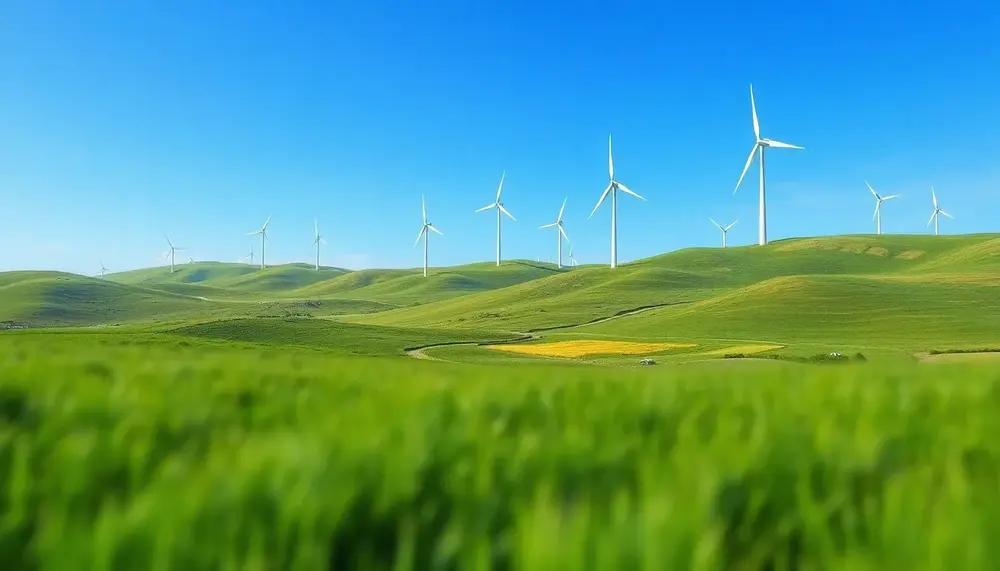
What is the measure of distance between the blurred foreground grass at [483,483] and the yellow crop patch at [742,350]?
3079 inches

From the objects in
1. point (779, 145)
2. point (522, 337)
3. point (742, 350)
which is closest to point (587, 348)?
point (742, 350)

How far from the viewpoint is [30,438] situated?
124 inches

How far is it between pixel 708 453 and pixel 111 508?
2.47 m

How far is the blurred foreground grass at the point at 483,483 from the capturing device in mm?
1916

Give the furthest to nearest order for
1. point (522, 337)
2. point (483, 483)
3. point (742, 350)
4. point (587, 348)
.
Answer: point (522, 337) → point (587, 348) → point (742, 350) → point (483, 483)

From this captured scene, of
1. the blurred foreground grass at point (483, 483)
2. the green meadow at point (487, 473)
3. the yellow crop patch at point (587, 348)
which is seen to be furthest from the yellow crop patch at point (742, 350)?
the blurred foreground grass at point (483, 483)

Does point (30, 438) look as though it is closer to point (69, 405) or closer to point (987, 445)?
point (69, 405)

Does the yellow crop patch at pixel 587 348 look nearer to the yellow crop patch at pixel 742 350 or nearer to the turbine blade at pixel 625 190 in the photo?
the yellow crop patch at pixel 742 350

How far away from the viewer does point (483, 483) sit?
2.65 m

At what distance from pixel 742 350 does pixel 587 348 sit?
2087 centimetres

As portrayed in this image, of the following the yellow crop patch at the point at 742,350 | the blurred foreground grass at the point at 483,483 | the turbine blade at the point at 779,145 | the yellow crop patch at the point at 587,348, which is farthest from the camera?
the turbine blade at the point at 779,145

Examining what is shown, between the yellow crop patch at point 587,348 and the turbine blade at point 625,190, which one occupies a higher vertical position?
the turbine blade at point 625,190

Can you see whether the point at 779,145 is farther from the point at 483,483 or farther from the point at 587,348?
the point at 483,483

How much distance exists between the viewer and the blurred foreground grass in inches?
75.4
